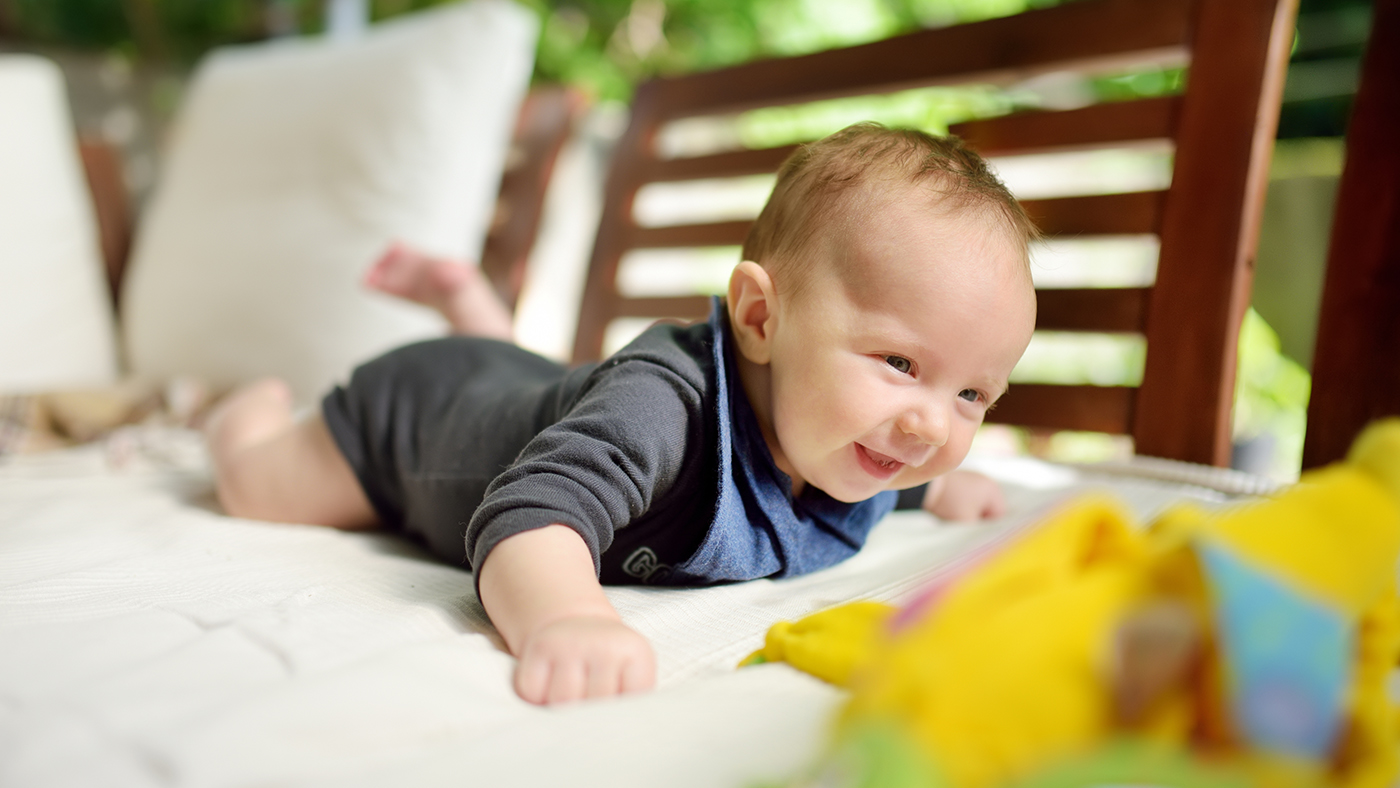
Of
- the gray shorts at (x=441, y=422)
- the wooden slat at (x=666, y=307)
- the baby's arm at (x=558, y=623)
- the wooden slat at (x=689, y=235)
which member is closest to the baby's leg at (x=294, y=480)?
the gray shorts at (x=441, y=422)

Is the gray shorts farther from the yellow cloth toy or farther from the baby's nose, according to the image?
the yellow cloth toy

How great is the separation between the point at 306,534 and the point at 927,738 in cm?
76

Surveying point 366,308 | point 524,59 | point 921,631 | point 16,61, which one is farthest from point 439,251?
point 921,631

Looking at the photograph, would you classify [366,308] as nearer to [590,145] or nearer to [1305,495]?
[590,145]

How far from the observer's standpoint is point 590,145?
1995mm

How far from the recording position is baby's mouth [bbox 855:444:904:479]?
70 centimetres

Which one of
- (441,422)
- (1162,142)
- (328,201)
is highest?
(1162,142)

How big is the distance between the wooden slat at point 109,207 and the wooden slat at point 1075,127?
5.47ft

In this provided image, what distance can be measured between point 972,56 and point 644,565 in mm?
985

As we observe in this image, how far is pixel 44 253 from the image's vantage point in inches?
64.4

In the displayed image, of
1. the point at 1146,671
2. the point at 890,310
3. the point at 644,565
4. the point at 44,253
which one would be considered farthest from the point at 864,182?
the point at 44,253

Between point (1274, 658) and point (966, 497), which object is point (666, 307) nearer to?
point (966, 497)

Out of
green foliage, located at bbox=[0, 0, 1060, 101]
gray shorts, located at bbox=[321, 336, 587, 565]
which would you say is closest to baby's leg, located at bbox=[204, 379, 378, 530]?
gray shorts, located at bbox=[321, 336, 587, 565]

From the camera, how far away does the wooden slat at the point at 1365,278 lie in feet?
2.98
